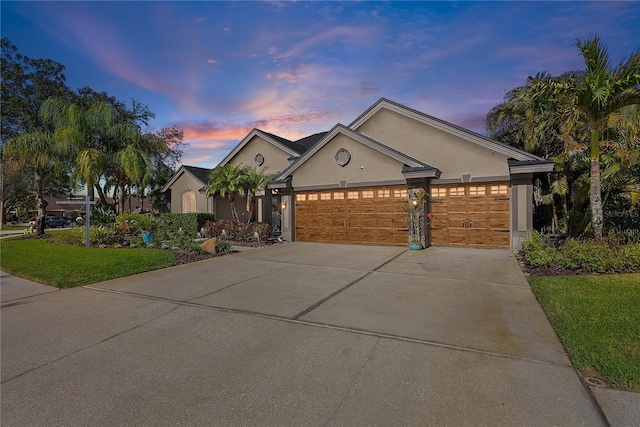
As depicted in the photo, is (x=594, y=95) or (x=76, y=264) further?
(x=76, y=264)

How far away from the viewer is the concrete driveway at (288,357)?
2.68 metres

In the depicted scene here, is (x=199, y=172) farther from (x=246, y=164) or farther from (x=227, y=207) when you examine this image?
(x=246, y=164)

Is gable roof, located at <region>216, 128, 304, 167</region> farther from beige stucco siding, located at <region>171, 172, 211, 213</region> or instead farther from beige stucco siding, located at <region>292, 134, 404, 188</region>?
beige stucco siding, located at <region>292, 134, 404, 188</region>

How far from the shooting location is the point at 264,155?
762 inches

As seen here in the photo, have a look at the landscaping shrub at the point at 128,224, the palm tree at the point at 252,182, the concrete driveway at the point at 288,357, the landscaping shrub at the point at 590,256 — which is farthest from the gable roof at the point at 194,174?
the landscaping shrub at the point at 590,256

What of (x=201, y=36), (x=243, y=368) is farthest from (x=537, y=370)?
(x=201, y=36)

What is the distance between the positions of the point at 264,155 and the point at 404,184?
9.83 meters

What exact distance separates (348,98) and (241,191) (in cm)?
729

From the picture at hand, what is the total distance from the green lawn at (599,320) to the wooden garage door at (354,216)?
6.35 meters

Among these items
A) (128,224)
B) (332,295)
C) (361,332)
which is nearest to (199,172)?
(128,224)

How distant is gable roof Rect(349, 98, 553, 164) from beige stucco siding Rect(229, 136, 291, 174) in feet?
16.2

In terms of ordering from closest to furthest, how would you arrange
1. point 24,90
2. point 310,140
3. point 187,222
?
point 187,222
point 310,140
point 24,90

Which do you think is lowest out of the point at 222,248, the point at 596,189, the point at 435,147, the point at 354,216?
the point at 222,248

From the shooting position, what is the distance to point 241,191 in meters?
16.4
